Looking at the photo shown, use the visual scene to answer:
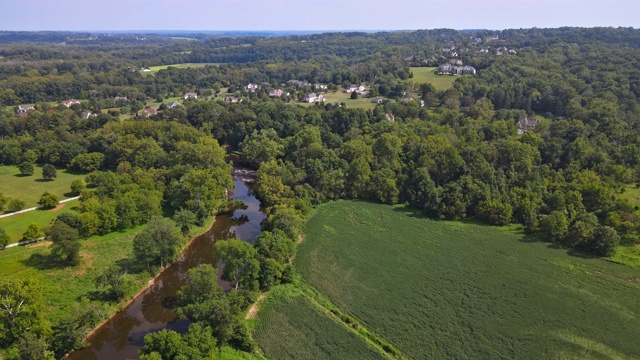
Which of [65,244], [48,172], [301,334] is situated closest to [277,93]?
[48,172]

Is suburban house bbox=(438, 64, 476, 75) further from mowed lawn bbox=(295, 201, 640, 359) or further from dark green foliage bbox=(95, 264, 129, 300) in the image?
dark green foliage bbox=(95, 264, 129, 300)

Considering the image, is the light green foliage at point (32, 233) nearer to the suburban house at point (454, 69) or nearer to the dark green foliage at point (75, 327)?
the dark green foliage at point (75, 327)

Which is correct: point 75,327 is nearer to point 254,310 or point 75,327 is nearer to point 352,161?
point 254,310

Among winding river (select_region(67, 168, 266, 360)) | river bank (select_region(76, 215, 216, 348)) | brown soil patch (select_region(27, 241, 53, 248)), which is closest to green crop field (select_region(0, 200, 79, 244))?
brown soil patch (select_region(27, 241, 53, 248))

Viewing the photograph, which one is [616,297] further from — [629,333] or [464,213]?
[464,213]

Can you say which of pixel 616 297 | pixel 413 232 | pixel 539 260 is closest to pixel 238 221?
pixel 413 232

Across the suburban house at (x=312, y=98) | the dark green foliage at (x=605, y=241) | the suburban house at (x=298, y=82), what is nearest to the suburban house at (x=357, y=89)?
the suburban house at (x=312, y=98)
